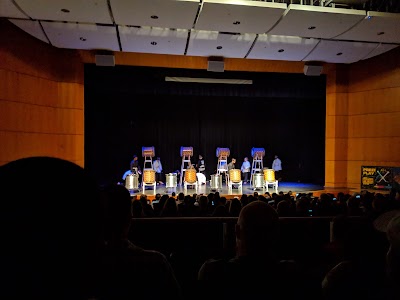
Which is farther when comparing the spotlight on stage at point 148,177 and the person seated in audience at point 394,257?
the spotlight on stage at point 148,177

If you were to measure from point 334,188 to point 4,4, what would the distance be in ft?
36.5

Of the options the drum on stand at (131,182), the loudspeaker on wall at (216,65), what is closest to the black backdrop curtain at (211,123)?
the loudspeaker on wall at (216,65)

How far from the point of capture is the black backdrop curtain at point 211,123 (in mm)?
13438

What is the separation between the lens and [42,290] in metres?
0.46

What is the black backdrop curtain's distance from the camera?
13.4 metres

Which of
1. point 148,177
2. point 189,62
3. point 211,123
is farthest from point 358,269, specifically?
point 211,123

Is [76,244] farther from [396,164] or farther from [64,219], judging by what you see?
[396,164]

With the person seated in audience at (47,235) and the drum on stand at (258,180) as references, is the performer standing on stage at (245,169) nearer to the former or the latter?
the drum on stand at (258,180)

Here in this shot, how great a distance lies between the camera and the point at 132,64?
1112cm

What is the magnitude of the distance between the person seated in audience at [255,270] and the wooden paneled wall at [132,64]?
834 centimetres

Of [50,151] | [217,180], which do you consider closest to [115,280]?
[50,151]

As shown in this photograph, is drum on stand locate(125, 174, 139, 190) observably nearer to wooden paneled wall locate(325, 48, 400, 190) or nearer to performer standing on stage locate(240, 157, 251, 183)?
performer standing on stage locate(240, 157, 251, 183)

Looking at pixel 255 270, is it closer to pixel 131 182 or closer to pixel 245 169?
pixel 131 182

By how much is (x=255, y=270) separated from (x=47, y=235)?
995mm
